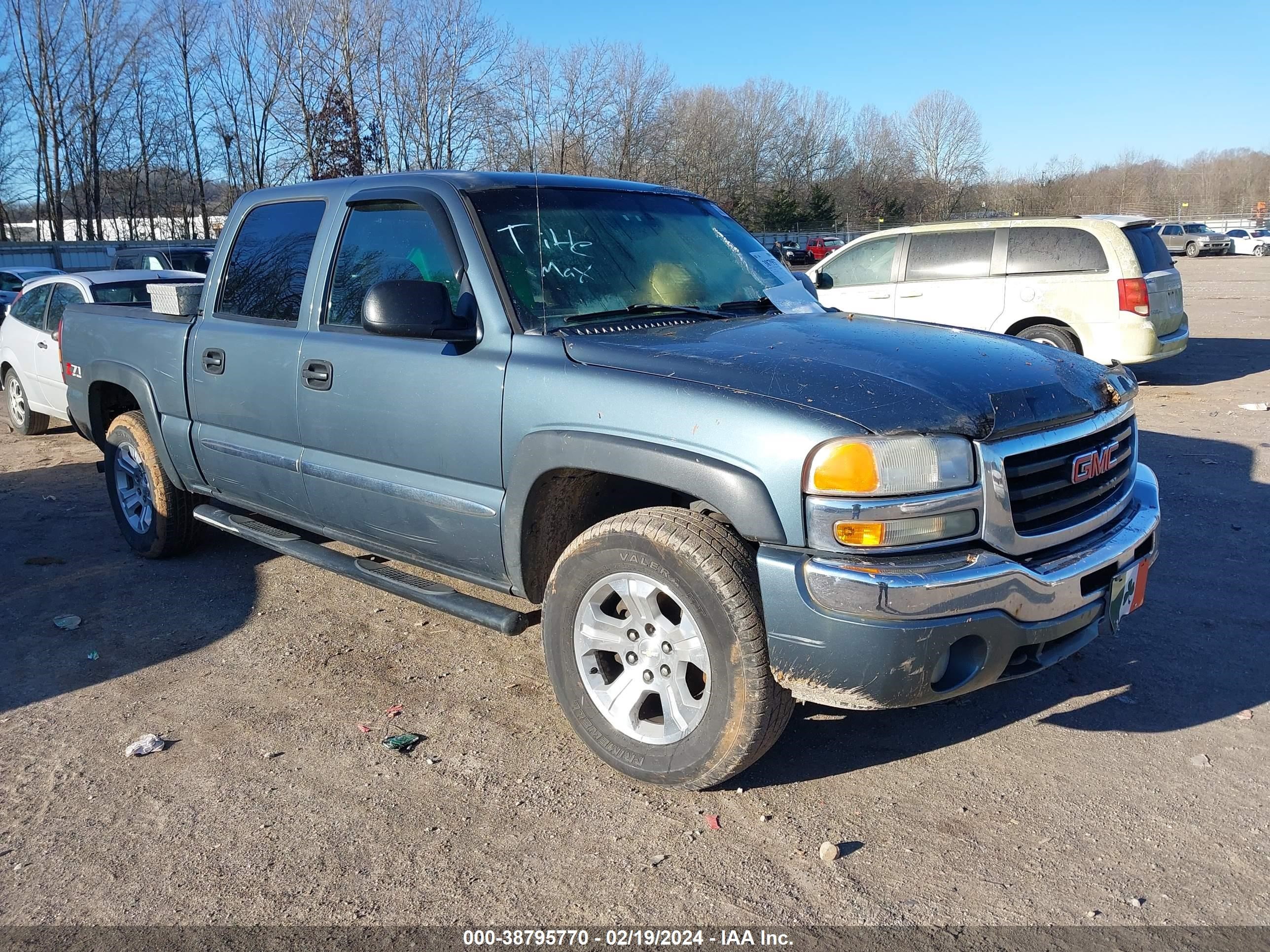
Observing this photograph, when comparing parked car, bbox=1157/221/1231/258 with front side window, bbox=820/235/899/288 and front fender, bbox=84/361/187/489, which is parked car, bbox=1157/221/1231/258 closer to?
front side window, bbox=820/235/899/288

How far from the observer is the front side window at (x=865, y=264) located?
11.6 metres

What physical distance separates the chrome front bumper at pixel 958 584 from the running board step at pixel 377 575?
1.31 metres

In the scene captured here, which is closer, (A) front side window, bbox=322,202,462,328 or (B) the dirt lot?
(B) the dirt lot

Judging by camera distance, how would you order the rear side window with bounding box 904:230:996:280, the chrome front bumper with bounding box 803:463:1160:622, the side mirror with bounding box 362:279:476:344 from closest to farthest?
the chrome front bumper with bounding box 803:463:1160:622 → the side mirror with bounding box 362:279:476:344 → the rear side window with bounding box 904:230:996:280

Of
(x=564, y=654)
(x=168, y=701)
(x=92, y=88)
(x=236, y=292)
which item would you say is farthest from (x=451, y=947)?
(x=92, y=88)

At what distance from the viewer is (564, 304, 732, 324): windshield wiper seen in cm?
355

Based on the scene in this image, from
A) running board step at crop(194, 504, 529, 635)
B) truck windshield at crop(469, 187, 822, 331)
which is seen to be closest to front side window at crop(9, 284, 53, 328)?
running board step at crop(194, 504, 529, 635)

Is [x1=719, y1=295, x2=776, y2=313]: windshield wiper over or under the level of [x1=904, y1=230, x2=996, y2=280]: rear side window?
under

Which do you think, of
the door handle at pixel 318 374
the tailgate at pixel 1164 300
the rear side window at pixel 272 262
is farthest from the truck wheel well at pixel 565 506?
the tailgate at pixel 1164 300

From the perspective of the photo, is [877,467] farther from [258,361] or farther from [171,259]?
[171,259]

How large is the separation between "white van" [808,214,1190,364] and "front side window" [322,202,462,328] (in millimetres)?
6574

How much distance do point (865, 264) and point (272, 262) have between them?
8.74m

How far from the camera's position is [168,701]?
12.8 ft

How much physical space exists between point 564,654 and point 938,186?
70197 mm
